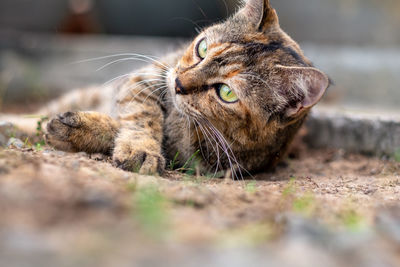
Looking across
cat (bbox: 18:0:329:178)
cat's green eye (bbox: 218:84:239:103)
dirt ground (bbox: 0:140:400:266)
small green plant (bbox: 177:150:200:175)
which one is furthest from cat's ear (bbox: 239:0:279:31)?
dirt ground (bbox: 0:140:400:266)

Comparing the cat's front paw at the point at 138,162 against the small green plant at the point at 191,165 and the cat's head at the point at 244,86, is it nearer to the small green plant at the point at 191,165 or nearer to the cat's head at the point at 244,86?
the small green plant at the point at 191,165

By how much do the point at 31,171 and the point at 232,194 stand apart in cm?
90

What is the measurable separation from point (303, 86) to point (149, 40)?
158 inches

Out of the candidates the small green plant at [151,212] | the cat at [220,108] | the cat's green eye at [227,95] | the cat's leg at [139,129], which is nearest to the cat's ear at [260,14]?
the cat at [220,108]

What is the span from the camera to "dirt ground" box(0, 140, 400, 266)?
1089mm

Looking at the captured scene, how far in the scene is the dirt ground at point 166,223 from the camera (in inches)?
42.9

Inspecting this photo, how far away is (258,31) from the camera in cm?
277

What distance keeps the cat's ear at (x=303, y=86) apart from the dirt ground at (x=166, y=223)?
76 centimetres

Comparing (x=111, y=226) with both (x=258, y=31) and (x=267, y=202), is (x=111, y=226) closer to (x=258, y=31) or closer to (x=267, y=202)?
(x=267, y=202)

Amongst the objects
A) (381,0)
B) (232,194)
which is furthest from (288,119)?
(381,0)

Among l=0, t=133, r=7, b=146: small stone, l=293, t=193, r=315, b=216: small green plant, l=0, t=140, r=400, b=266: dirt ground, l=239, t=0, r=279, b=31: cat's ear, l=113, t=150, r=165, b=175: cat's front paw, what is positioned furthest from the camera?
l=239, t=0, r=279, b=31: cat's ear

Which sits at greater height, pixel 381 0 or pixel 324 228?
pixel 381 0

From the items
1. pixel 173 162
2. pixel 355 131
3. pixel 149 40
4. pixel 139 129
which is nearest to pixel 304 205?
pixel 173 162

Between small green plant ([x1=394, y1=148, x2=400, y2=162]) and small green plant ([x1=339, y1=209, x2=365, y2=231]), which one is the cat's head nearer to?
small green plant ([x1=339, y1=209, x2=365, y2=231])
